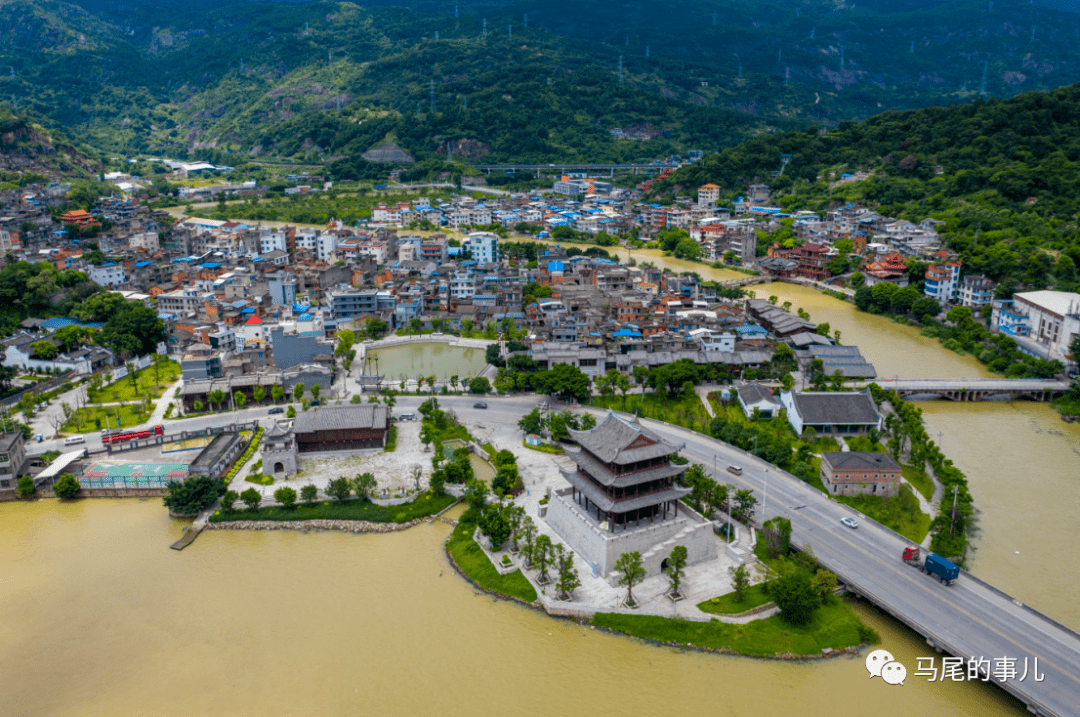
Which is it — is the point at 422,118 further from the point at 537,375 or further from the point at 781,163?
the point at 537,375

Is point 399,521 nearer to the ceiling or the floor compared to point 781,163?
nearer to the floor

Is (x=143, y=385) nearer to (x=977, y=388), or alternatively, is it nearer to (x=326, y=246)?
(x=326, y=246)

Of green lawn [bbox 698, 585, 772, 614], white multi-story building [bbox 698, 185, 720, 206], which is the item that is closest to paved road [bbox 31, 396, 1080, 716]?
green lawn [bbox 698, 585, 772, 614]

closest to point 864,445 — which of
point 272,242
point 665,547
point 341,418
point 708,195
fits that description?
point 665,547

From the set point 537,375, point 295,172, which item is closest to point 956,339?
point 537,375

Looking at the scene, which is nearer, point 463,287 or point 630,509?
point 630,509

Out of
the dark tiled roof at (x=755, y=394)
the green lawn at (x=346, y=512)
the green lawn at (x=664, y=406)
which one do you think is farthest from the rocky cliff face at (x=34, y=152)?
the dark tiled roof at (x=755, y=394)
